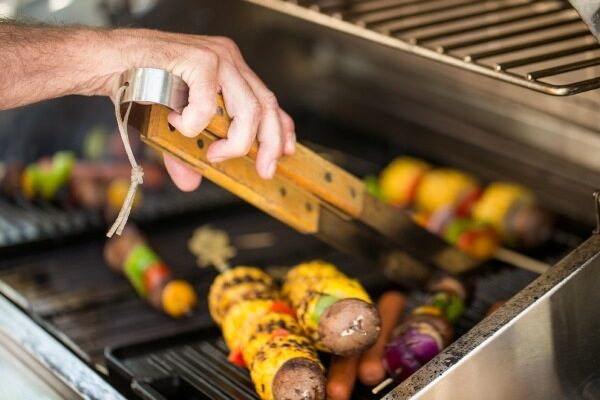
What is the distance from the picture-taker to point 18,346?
7.18 ft

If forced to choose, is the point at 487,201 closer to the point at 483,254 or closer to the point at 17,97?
the point at 483,254

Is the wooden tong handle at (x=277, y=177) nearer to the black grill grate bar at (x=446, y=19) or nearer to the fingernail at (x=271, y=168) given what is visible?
the fingernail at (x=271, y=168)

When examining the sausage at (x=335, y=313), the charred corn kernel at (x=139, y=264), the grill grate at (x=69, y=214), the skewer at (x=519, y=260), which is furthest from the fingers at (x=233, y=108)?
the grill grate at (x=69, y=214)

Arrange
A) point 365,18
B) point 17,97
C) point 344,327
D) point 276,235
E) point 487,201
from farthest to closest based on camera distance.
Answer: point 276,235 < point 487,201 < point 365,18 < point 344,327 < point 17,97

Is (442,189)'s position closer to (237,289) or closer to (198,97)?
(237,289)

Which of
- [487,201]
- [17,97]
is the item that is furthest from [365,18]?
[17,97]

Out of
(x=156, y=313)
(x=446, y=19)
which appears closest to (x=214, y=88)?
(x=446, y=19)

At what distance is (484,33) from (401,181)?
63 centimetres

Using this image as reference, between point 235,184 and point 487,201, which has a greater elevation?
point 235,184

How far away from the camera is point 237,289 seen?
213cm

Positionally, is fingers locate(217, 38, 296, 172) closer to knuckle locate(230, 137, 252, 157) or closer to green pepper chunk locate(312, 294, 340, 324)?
knuckle locate(230, 137, 252, 157)

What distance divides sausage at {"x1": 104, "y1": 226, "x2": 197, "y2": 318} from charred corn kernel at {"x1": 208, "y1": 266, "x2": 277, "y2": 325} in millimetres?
427

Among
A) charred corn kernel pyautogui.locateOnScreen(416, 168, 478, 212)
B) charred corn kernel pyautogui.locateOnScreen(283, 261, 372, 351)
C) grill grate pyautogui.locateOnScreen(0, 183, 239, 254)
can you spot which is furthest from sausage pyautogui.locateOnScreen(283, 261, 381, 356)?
grill grate pyautogui.locateOnScreen(0, 183, 239, 254)

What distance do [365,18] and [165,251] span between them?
1.07 meters
